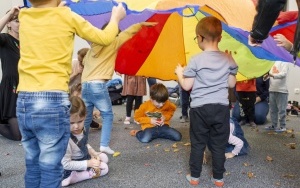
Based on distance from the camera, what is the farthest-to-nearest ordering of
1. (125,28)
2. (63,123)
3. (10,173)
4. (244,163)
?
(125,28) < (244,163) < (10,173) < (63,123)

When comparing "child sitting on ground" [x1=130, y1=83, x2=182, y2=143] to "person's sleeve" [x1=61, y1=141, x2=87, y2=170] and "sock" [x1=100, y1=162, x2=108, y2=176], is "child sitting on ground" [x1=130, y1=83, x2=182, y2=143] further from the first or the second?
"person's sleeve" [x1=61, y1=141, x2=87, y2=170]

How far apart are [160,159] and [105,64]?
75 centimetres

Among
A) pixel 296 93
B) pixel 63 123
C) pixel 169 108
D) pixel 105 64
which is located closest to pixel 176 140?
pixel 169 108

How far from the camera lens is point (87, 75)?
2.15 meters

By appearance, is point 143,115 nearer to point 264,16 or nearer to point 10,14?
point 10,14

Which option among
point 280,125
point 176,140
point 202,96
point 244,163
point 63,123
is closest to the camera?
point 63,123

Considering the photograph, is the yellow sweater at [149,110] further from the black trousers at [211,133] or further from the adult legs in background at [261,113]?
the adult legs in background at [261,113]

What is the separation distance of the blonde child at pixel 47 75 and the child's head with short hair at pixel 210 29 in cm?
65

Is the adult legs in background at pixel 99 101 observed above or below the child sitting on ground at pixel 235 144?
above

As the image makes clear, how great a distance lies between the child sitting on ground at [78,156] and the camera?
1.62 metres

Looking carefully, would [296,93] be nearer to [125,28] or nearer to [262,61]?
[262,61]

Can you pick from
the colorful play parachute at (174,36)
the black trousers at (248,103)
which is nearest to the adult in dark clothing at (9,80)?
the colorful play parachute at (174,36)

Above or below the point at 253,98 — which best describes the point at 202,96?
above

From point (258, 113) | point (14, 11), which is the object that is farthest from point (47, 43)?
point (258, 113)
